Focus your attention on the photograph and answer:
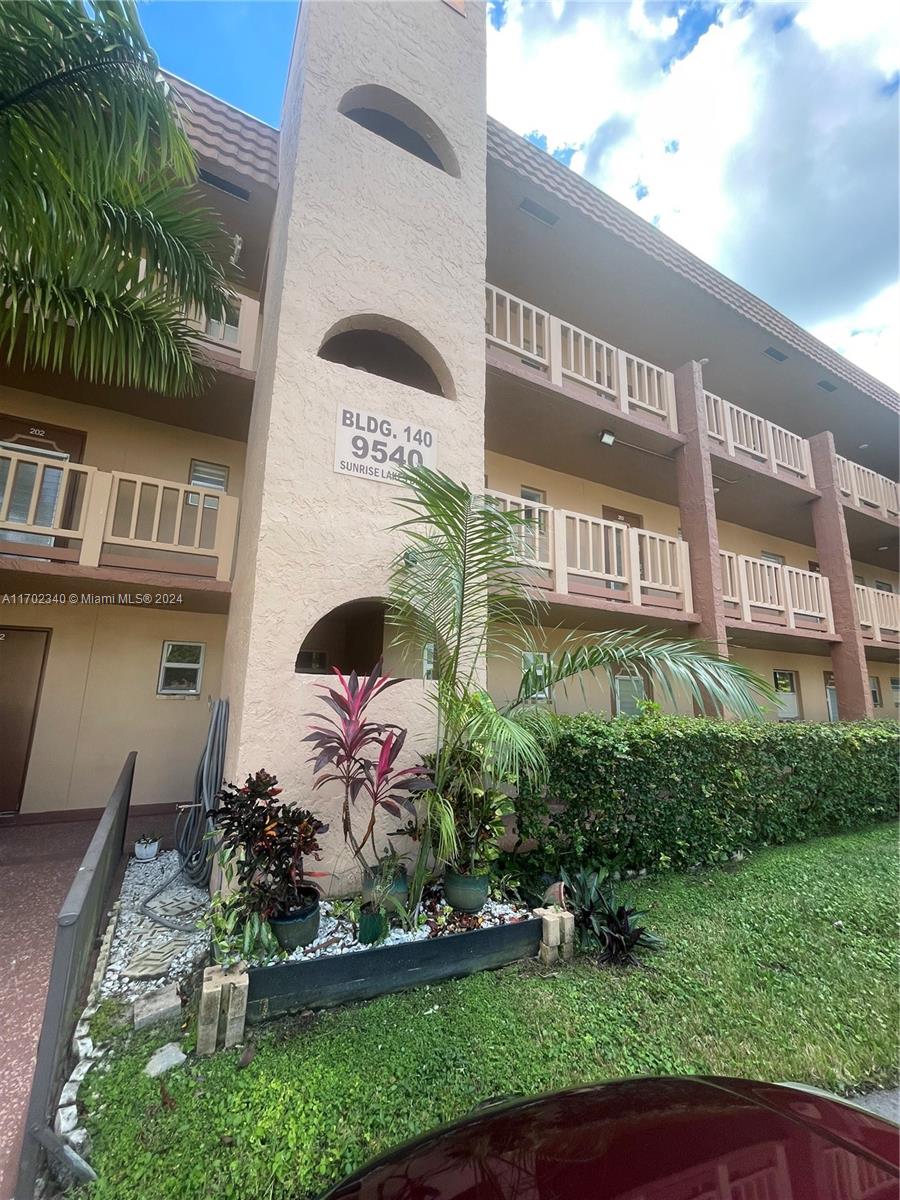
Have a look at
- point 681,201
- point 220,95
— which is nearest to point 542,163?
point 681,201

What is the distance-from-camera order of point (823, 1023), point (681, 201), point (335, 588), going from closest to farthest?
1. point (823, 1023)
2. point (335, 588)
3. point (681, 201)

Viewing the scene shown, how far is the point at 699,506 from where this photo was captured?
331 inches

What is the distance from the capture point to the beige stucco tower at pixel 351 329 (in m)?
4.41

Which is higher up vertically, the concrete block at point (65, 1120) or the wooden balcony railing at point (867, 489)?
the wooden balcony railing at point (867, 489)

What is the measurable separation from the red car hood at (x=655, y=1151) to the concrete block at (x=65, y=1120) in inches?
67.8

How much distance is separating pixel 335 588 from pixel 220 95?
24.5 feet

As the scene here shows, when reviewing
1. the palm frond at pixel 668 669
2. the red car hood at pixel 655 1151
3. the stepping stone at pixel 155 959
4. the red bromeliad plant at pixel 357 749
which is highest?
the palm frond at pixel 668 669

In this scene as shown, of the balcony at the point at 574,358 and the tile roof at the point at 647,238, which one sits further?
the balcony at the point at 574,358

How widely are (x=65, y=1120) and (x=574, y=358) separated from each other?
32.5 ft

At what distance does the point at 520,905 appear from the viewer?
405 cm

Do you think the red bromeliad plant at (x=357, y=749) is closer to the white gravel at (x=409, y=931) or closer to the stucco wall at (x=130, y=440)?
the white gravel at (x=409, y=931)

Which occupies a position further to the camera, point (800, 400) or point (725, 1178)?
point (800, 400)

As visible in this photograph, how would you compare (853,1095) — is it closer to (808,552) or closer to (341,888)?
(341,888)

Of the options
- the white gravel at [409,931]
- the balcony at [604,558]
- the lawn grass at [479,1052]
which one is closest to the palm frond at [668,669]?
the white gravel at [409,931]
